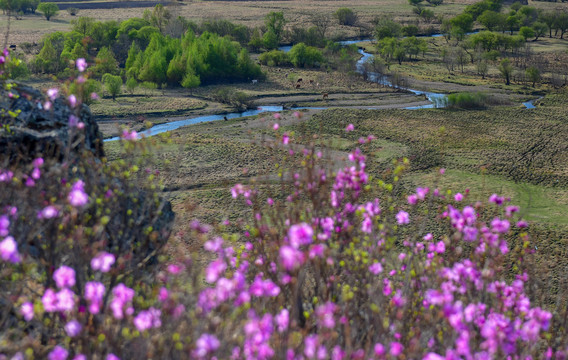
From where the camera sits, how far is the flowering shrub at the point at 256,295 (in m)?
6.38

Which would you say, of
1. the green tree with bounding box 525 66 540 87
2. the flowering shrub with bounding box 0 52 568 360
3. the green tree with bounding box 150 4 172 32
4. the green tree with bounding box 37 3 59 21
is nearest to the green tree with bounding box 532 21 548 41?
the green tree with bounding box 525 66 540 87

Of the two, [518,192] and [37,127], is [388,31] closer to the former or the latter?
[518,192]

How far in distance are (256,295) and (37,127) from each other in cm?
887

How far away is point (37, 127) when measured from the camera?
47.5 feet

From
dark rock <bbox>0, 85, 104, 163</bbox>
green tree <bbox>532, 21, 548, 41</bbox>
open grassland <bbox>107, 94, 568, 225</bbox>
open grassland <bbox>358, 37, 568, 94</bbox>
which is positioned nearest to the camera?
dark rock <bbox>0, 85, 104, 163</bbox>

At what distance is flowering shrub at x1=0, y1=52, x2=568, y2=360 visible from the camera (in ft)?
20.9

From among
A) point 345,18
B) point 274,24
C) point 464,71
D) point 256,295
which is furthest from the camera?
point 345,18

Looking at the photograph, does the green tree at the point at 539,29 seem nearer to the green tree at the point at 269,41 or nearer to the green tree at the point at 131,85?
the green tree at the point at 269,41

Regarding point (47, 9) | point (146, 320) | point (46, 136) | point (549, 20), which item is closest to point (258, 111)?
point (46, 136)

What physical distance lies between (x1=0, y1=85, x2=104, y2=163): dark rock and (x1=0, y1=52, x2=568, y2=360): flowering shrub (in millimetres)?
2732

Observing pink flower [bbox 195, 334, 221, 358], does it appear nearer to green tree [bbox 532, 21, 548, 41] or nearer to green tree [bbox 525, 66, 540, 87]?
green tree [bbox 525, 66, 540, 87]

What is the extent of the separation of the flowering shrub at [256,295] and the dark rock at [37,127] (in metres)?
2.73

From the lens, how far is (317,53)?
233 ft

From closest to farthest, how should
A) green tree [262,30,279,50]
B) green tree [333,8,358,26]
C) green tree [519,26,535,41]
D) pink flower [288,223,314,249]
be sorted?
pink flower [288,223,314,249], green tree [262,30,279,50], green tree [519,26,535,41], green tree [333,8,358,26]
